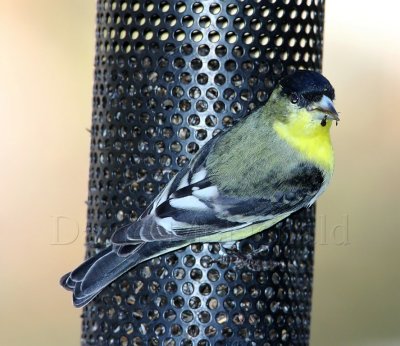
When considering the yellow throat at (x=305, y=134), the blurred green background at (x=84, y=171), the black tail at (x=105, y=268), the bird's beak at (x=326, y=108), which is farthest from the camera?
the blurred green background at (x=84, y=171)

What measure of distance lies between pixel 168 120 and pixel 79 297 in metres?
0.97

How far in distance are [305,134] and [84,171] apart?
4.08 meters

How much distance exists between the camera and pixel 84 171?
29.8 ft

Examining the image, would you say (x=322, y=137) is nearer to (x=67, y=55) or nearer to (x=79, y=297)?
(x=79, y=297)

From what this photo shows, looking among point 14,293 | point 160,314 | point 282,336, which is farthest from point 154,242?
point 14,293

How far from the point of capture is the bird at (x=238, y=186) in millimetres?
5113

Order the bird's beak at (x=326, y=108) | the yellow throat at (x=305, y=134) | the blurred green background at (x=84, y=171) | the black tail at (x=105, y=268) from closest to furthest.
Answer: the bird's beak at (x=326, y=108), the black tail at (x=105, y=268), the yellow throat at (x=305, y=134), the blurred green background at (x=84, y=171)

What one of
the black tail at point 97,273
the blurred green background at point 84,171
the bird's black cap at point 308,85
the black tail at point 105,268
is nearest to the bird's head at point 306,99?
the bird's black cap at point 308,85

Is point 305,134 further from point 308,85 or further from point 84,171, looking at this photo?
point 84,171

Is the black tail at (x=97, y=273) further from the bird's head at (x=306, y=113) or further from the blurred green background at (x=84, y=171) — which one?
the blurred green background at (x=84, y=171)

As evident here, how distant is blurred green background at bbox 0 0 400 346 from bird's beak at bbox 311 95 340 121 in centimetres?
394

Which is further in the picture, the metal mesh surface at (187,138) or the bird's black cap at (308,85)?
the metal mesh surface at (187,138)

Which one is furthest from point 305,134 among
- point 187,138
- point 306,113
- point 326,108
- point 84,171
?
point 84,171

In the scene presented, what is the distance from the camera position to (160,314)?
5344 millimetres
